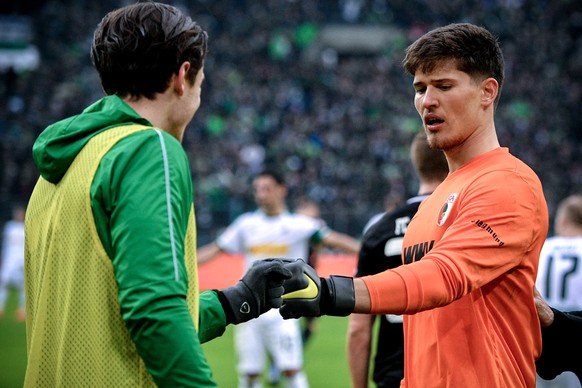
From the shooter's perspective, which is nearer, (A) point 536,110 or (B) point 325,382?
(B) point 325,382

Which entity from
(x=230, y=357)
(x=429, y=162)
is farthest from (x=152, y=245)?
(x=230, y=357)

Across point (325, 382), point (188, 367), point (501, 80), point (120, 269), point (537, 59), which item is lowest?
point (325, 382)

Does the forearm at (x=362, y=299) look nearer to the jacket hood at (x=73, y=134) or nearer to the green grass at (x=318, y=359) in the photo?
the jacket hood at (x=73, y=134)

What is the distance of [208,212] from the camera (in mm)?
22016

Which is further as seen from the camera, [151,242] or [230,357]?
[230,357]

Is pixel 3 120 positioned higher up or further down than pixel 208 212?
higher up

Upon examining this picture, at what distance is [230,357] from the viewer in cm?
1133

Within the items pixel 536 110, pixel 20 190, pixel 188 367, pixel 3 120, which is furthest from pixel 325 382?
pixel 536 110

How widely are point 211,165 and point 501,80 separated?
Result: 22.9 metres

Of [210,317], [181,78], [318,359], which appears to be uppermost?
[181,78]

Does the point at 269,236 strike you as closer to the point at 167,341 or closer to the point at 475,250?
the point at 475,250

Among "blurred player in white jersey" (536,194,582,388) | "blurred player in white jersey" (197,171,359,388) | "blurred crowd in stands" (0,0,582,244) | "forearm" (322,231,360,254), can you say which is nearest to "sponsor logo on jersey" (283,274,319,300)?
"blurred player in white jersey" (536,194,582,388)

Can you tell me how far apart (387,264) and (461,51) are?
1.81m

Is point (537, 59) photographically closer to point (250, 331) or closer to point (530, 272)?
point (250, 331)
